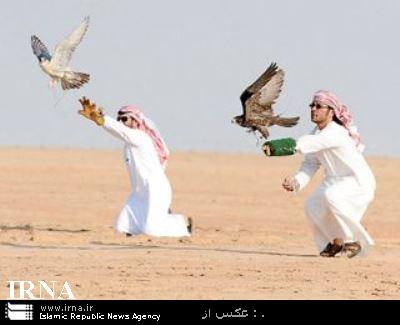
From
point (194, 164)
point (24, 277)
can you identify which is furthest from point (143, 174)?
point (194, 164)

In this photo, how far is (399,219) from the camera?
2677 cm

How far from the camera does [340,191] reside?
16.4 meters

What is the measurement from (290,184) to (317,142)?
20.6 inches

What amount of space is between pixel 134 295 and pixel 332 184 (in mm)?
3842

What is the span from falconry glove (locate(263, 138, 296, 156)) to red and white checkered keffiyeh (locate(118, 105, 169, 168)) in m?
3.81

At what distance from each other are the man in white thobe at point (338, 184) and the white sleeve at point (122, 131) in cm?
237

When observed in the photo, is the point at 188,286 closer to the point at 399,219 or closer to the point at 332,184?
the point at 332,184

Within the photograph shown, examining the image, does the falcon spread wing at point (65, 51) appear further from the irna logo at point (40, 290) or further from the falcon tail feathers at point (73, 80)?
the irna logo at point (40, 290)

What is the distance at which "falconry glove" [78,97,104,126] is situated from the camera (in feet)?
55.5

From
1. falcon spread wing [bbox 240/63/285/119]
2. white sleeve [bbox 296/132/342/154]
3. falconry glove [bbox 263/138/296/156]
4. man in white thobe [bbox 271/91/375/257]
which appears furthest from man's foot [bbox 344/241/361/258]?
falcon spread wing [bbox 240/63/285/119]

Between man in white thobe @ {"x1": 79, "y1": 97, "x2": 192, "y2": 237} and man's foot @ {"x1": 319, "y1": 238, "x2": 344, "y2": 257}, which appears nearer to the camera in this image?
man's foot @ {"x1": 319, "y1": 238, "x2": 344, "y2": 257}

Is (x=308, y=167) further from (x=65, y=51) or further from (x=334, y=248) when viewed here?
(x=65, y=51)
